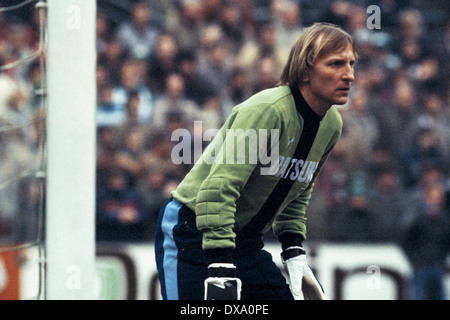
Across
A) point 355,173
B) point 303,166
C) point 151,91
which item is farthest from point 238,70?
point 303,166

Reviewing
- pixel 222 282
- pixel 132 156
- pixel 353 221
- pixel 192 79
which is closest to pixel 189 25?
pixel 192 79

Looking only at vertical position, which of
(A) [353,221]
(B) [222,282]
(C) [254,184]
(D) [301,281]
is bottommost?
(B) [222,282]

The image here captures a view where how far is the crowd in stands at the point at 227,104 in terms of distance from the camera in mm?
7023

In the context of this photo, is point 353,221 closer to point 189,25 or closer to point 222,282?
point 189,25

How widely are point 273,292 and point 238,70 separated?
423cm

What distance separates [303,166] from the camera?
3.50m

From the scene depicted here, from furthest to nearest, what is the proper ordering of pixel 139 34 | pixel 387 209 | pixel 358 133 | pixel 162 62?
1. pixel 139 34
2. pixel 162 62
3. pixel 358 133
4. pixel 387 209

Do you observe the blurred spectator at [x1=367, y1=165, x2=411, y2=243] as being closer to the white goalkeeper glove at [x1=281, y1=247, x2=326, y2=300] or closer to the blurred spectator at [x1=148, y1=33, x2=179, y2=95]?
the blurred spectator at [x1=148, y1=33, x2=179, y2=95]

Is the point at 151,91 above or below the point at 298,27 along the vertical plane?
below

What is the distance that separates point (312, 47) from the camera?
338cm

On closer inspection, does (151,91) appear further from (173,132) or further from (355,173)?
(355,173)

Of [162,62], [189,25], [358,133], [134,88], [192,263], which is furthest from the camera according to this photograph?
[189,25]

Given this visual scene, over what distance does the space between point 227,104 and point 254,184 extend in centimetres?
402

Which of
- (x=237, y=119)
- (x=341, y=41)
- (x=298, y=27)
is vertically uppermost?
(x=298, y=27)
